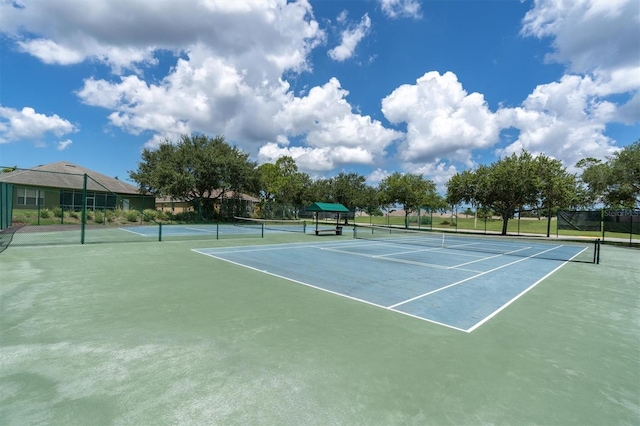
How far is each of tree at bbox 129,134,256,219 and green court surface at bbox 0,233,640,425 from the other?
1149 inches

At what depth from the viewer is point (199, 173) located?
3522 centimetres

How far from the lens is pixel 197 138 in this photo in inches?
1582

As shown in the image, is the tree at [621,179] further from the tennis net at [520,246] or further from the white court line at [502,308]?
the white court line at [502,308]

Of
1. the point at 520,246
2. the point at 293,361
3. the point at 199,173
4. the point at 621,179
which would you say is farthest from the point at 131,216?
the point at 621,179

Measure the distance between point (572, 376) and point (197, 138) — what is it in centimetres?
4306

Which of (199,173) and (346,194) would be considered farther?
(346,194)

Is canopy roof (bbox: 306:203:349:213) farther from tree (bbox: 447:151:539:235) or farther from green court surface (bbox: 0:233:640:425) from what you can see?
green court surface (bbox: 0:233:640:425)

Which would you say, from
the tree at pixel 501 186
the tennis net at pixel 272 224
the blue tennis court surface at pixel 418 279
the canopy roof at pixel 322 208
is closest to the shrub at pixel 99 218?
the tennis net at pixel 272 224

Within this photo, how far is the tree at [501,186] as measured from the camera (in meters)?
29.6

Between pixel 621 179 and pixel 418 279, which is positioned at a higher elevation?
pixel 621 179

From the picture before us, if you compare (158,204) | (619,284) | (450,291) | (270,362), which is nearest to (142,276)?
(270,362)

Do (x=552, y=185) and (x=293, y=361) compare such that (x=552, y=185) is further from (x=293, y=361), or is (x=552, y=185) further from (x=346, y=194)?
(x=346, y=194)

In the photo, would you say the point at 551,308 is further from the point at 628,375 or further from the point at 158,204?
the point at 158,204

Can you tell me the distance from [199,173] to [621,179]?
40.8 meters
